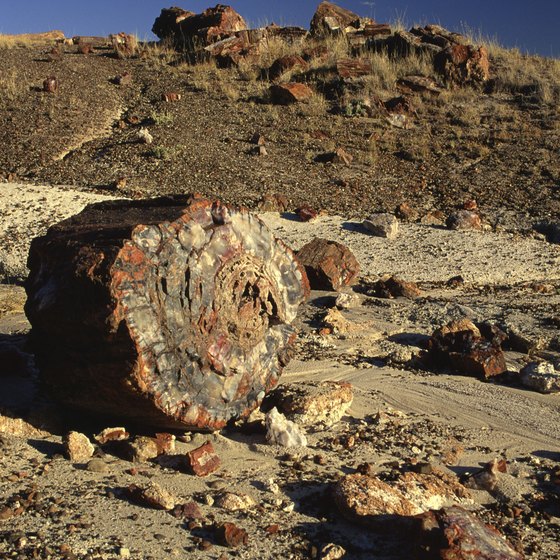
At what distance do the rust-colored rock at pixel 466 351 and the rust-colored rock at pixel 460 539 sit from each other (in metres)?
2.33

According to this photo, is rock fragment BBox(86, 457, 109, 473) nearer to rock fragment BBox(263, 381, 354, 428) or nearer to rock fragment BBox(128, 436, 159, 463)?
rock fragment BBox(128, 436, 159, 463)

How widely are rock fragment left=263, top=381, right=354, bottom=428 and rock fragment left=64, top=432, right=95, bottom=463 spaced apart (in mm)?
1153

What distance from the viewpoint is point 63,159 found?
1321cm

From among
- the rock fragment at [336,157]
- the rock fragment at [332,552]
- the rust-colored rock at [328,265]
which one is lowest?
the rock fragment at [332,552]

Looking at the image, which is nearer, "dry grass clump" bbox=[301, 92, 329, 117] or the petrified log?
the petrified log

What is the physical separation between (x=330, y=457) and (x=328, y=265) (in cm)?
385

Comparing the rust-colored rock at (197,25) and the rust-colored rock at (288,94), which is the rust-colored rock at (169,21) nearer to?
the rust-colored rock at (197,25)

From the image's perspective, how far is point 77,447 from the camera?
404cm

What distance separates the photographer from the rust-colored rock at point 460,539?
3.08 meters

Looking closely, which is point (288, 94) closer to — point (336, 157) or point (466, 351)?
point (336, 157)

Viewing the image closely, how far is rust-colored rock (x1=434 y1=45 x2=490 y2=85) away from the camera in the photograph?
701 inches

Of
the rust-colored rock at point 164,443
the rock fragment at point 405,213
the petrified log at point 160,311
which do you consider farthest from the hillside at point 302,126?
the rust-colored rock at point 164,443

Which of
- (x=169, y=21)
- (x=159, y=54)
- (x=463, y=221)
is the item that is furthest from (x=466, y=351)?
(x=169, y=21)

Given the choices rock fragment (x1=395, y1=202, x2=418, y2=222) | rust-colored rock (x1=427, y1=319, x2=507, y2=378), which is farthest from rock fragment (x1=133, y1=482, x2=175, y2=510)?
rock fragment (x1=395, y1=202, x2=418, y2=222)
